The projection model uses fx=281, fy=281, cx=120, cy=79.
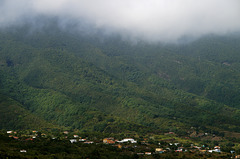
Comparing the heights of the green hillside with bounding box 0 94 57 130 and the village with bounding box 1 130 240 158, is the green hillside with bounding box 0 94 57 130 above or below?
above

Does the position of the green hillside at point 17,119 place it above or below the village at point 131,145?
above

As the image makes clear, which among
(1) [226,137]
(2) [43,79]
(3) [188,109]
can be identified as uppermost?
(2) [43,79]

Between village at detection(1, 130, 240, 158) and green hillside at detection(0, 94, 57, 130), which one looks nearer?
village at detection(1, 130, 240, 158)

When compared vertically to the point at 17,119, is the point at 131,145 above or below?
below

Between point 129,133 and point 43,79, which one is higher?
point 43,79

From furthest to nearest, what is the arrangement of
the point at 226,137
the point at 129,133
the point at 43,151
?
the point at 226,137
the point at 129,133
the point at 43,151

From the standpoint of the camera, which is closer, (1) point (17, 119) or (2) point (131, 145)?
(2) point (131, 145)

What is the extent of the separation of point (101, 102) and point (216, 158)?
115 meters

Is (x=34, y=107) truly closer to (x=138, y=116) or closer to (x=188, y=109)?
(x=138, y=116)

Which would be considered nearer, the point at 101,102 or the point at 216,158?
the point at 216,158

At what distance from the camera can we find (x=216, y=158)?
193 ft

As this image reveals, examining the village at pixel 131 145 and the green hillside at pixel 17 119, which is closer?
the village at pixel 131 145

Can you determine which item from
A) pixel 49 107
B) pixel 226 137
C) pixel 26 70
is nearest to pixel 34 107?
pixel 49 107

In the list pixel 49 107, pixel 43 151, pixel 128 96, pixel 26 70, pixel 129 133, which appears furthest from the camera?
pixel 26 70
